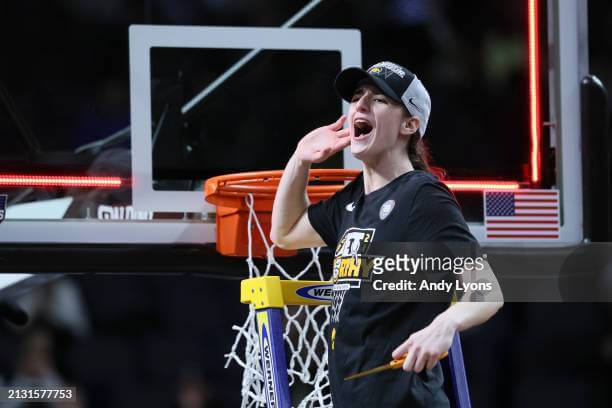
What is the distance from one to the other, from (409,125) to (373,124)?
0.07 metres

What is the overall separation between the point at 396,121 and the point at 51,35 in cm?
148

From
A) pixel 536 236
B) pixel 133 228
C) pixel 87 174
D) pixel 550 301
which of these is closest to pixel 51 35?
pixel 87 174

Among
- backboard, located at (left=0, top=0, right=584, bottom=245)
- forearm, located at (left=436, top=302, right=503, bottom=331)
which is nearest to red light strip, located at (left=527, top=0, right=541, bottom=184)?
backboard, located at (left=0, top=0, right=584, bottom=245)

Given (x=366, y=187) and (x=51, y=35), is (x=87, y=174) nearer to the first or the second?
(x=51, y=35)

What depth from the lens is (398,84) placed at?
1695 millimetres

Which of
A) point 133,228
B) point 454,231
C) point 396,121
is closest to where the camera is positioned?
point 454,231

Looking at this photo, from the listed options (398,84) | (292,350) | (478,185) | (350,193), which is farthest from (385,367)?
(478,185)

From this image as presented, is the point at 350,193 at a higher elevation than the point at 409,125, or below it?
below

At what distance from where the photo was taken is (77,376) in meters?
2.95

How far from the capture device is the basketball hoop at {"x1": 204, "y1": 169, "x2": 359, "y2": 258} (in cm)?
240

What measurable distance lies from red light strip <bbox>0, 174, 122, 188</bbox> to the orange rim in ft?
1.29

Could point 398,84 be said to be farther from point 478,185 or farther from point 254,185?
point 478,185

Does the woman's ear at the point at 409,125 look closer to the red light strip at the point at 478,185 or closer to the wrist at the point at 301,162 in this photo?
the wrist at the point at 301,162

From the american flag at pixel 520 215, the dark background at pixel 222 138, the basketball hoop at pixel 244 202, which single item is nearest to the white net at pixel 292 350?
the basketball hoop at pixel 244 202
